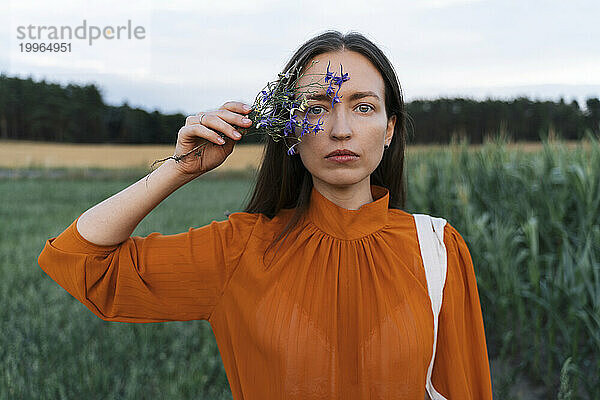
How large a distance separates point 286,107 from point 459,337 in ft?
2.65

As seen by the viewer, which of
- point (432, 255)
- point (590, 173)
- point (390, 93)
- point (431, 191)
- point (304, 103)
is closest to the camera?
point (304, 103)

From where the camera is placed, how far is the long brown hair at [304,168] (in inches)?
60.2

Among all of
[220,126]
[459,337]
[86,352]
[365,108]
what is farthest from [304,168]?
[86,352]

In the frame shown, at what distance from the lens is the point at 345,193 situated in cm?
158

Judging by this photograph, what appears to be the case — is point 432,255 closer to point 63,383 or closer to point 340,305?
point 340,305

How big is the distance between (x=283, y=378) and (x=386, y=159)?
0.83m

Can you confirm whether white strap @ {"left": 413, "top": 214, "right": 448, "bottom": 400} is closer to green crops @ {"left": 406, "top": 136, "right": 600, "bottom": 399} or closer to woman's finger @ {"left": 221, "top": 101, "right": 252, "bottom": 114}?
woman's finger @ {"left": 221, "top": 101, "right": 252, "bottom": 114}

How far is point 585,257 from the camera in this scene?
2.90 m

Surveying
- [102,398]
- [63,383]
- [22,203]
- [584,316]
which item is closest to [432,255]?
[584,316]

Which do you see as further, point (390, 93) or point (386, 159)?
point (386, 159)

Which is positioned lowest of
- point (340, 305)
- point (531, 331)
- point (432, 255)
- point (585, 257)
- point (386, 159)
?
point (531, 331)

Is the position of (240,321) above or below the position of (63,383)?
above

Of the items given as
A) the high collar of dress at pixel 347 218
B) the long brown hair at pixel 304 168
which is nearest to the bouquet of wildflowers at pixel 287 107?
the long brown hair at pixel 304 168

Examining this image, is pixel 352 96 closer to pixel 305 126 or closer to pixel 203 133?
pixel 305 126
